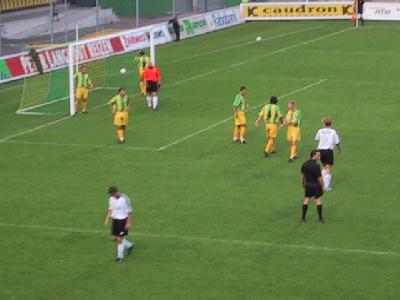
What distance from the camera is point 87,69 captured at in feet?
166

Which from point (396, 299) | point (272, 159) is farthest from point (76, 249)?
point (272, 159)

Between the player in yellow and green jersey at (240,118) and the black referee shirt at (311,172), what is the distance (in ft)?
30.7

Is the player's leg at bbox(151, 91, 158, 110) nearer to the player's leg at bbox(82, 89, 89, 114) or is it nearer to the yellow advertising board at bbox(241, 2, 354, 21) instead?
the player's leg at bbox(82, 89, 89, 114)

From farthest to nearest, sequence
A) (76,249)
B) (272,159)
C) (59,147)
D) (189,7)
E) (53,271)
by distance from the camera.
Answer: (189,7)
(59,147)
(272,159)
(76,249)
(53,271)

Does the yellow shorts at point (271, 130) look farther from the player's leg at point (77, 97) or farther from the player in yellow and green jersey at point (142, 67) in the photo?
the player in yellow and green jersey at point (142, 67)

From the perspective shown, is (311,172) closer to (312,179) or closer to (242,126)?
(312,179)

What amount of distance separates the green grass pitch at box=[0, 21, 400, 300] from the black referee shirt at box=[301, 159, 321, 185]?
1.13m

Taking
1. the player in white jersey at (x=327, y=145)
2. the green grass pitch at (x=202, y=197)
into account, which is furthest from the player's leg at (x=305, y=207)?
the player in white jersey at (x=327, y=145)

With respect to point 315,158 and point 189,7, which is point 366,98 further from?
point 189,7

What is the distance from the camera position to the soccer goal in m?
43.5

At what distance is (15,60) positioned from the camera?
1956 inches

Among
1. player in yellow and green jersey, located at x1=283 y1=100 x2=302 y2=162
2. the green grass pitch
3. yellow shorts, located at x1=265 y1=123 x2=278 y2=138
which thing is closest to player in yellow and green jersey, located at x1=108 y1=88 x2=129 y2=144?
the green grass pitch

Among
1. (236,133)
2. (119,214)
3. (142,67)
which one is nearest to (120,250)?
(119,214)

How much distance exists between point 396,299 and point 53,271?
698 cm
